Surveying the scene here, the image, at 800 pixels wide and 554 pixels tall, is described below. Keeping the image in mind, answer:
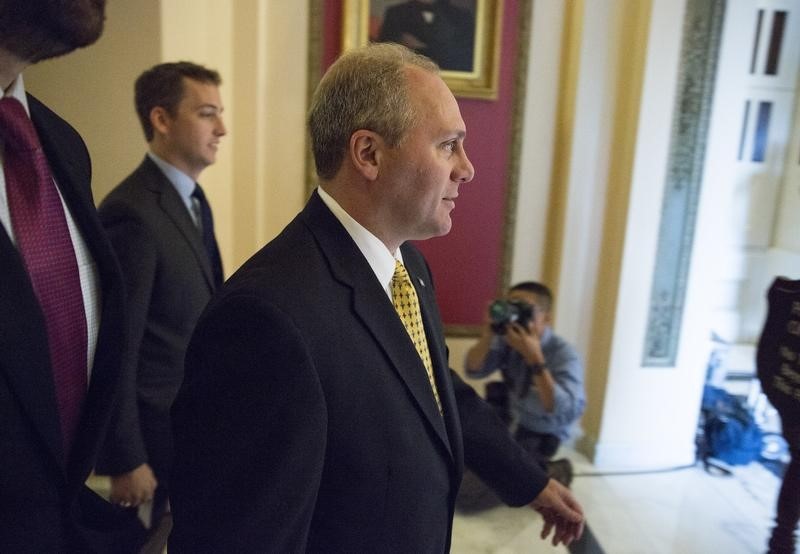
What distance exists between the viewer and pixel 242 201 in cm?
290

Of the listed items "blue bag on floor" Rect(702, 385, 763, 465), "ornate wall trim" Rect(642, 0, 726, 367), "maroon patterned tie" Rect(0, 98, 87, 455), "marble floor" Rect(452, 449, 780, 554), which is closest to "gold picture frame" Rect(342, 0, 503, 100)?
"ornate wall trim" Rect(642, 0, 726, 367)

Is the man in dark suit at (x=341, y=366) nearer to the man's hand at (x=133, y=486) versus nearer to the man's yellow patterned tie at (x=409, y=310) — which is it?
the man's yellow patterned tie at (x=409, y=310)

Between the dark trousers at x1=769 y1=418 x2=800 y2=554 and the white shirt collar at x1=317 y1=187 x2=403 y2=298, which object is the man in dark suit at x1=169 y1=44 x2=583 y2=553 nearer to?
the white shirt collar at x1=317 y1=187 x2=403 y2=298

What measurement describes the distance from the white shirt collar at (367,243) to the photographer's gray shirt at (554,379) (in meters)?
1.46

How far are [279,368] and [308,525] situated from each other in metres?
0.22

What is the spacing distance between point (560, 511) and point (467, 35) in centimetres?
226

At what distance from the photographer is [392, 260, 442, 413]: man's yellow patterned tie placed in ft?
3.34

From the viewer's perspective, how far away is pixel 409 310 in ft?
3.39

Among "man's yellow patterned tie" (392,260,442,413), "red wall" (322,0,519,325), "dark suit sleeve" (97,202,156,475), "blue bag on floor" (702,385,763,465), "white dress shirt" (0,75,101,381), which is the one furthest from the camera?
"blue bag on floor" (702,385,763,465)

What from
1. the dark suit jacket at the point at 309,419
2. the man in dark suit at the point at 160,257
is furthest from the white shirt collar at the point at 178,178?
the dark suit jacket at the point at 309,419

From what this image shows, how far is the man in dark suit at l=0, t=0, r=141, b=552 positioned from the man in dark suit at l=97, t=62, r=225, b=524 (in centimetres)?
36

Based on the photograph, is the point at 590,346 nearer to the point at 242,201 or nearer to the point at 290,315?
the point at 242,201

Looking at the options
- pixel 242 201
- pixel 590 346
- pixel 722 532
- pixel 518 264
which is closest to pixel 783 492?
pixel 722 532

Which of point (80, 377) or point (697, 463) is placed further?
point (697, 463)
